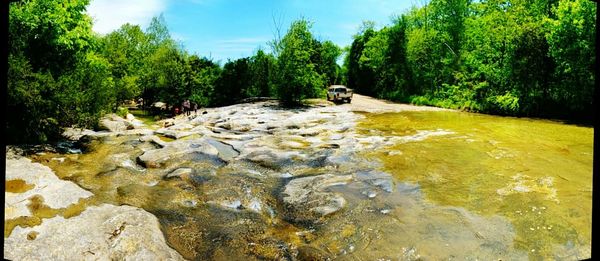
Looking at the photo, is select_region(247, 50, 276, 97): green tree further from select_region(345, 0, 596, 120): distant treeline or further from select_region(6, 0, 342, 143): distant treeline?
select_region(345, 0, 596, 120): distant treeline

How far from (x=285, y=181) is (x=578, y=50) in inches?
822

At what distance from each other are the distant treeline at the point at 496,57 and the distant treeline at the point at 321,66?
82 mm

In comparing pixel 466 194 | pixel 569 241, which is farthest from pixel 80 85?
pixel 569 241

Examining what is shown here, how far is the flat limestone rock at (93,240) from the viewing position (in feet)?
19.8

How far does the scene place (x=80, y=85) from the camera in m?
15.9

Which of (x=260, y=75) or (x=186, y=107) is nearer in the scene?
(x=186, y=107)

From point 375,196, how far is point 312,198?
5.04 ft

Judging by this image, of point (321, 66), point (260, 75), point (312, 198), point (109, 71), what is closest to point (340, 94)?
point (321, 66)

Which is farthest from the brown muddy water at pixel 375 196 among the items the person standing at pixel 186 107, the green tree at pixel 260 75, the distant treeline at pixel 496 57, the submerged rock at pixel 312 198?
the green tree at pixel 260 75

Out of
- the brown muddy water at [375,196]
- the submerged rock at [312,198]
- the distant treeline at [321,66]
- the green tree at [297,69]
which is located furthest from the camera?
the green tree at [297,69]

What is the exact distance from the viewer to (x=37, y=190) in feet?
28.8

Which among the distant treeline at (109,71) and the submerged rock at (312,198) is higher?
the distant treeline at (109,71)

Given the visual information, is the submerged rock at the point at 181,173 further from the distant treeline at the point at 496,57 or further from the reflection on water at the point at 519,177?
the distant treeline at the point at 496,57

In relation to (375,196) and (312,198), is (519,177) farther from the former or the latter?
(312,198)
